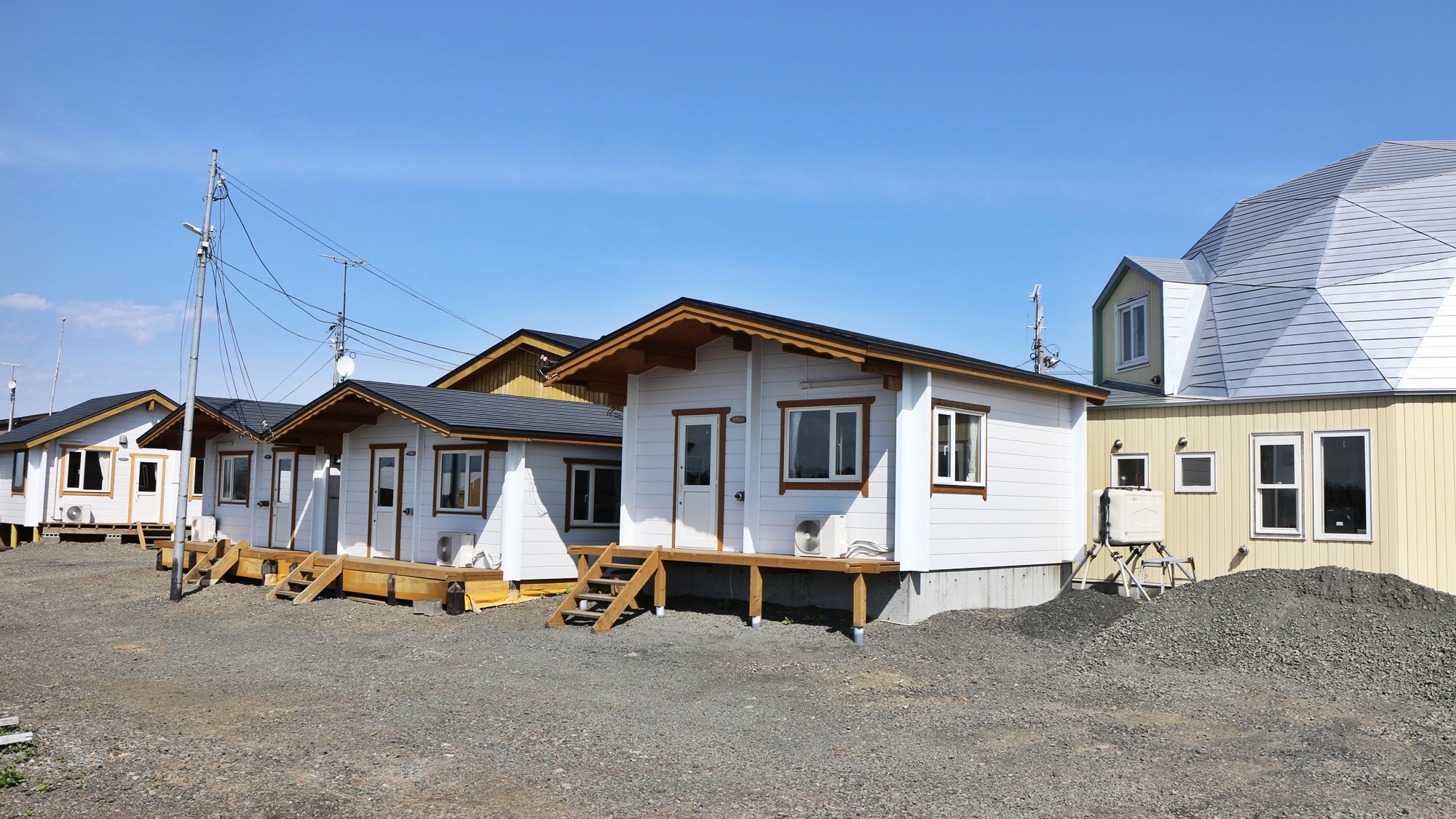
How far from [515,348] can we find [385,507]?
719cm

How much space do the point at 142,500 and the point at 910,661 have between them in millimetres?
28935

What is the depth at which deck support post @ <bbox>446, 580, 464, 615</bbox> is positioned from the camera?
1602 centimetres

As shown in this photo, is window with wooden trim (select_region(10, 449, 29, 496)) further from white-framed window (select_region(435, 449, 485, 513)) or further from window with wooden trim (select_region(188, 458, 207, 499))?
white-framed window (select_region(435, 449, 485, 513))

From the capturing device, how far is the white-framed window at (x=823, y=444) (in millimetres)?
14055

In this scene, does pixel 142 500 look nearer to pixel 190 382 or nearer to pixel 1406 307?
pixel 190 382

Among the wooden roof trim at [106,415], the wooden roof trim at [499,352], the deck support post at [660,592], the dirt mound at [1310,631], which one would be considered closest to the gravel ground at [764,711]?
the dirt mound at [1310,631]

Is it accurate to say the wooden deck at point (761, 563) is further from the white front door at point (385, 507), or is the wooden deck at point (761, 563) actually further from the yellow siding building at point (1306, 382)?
the yellow siding building at point (1306, 382)

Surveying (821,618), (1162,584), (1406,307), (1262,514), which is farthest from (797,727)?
(1406,307)

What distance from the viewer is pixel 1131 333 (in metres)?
19.5

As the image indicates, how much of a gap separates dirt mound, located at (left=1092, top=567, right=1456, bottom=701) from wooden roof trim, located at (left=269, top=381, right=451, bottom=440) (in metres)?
10.2

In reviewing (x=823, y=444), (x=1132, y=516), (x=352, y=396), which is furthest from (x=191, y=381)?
(x=1132, y=516)

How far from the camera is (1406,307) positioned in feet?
52.6

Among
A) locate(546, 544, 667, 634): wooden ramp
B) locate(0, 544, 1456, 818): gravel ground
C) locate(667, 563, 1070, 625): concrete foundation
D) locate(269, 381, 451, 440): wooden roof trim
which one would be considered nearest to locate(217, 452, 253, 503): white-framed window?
locate(269, 381, 451, 440): wooden roof trim

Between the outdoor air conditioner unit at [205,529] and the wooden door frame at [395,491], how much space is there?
581 cm
